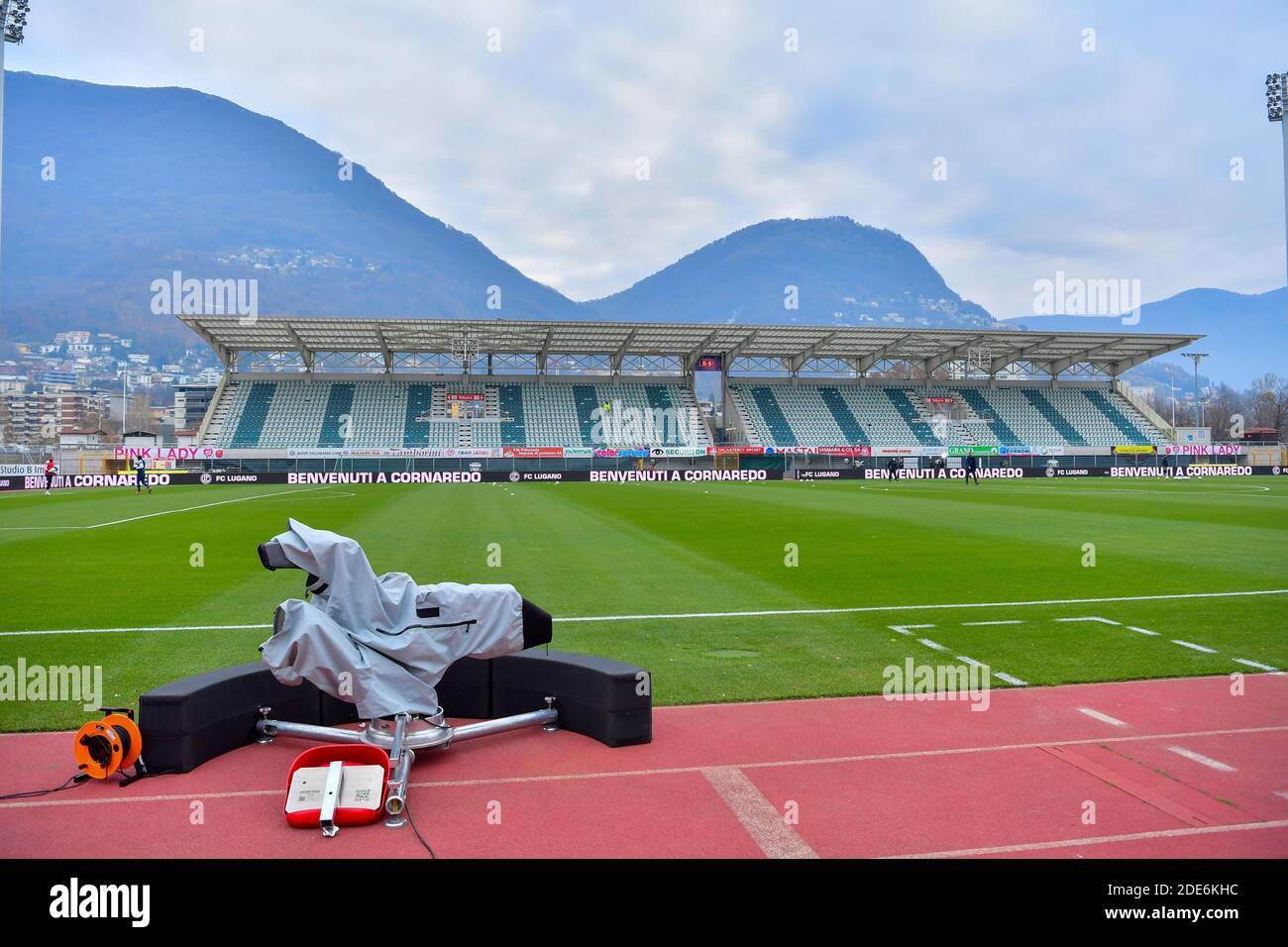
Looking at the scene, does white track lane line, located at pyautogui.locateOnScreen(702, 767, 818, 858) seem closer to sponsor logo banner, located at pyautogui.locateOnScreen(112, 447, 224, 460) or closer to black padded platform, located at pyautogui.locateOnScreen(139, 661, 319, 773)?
black padded platform, located at pyautogui.locateOnScreen(139, 661, 319, 773)

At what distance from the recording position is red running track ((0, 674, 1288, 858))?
4.34m

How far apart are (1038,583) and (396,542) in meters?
13.4

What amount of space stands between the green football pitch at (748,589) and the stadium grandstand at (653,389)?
4100cm

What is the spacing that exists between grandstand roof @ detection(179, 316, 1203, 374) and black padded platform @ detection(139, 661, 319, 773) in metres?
57.3

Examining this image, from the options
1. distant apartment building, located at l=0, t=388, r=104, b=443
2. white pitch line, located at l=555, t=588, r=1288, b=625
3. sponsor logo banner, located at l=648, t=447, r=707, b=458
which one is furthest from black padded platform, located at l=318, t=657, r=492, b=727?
distant apartment building, located at l=0, t=388, r=104, b=443

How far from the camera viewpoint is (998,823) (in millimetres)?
4578

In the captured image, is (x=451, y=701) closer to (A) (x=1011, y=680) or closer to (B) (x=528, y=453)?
(A) (x=1011, y=680)

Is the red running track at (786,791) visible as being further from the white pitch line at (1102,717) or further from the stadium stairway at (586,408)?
the stadium stairway at (586,408)

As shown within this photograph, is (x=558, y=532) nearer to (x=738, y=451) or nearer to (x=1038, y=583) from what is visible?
(x=1038, y=583)

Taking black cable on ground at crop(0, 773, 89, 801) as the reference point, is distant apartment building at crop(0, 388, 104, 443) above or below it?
above

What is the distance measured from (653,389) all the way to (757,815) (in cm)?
7059

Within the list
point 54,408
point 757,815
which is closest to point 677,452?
point 757,815

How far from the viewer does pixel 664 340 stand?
68625 mm

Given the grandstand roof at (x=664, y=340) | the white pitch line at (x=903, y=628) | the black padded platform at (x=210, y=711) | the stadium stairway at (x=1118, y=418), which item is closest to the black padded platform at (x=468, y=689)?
the black padded platform at (x=210, y=711)
